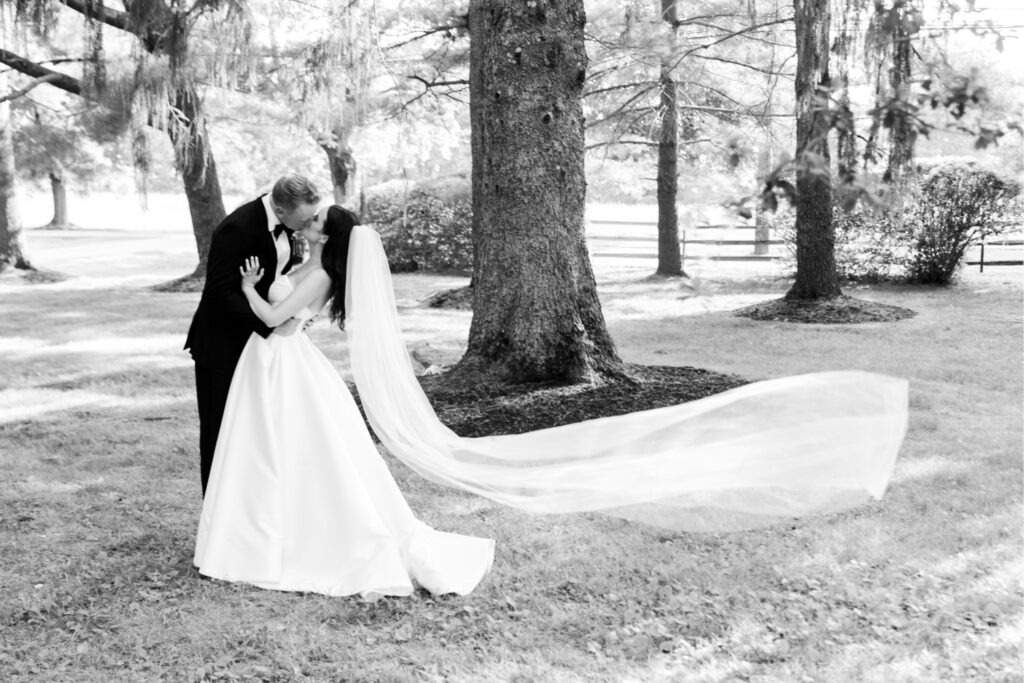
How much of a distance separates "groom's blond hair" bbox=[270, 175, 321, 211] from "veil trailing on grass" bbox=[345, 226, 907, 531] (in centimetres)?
29

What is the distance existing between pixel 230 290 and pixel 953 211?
12366 millimetres

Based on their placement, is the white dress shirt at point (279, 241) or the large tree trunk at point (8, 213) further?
the large tree trunk at point (8, 213)

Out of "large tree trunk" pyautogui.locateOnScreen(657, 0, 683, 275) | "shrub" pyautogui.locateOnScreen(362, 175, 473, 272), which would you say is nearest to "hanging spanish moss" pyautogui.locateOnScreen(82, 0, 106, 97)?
"shrub" pyautogui.locateOnScreen(362, 175, 473, 272)

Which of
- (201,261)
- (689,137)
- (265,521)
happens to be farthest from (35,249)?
(265,521)

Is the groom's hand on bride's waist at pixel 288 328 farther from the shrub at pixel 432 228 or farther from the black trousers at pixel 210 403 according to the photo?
the shrub at pixel 432 228

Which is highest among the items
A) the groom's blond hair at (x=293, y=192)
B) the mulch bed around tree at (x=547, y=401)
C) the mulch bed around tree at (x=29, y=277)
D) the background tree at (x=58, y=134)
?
the background tree at (x=58, y=134)

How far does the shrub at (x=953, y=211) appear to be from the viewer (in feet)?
45.2

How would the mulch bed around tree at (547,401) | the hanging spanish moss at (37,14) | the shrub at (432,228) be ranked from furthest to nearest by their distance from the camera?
1. the shrub at (432,228)
2. the hanging spanish moss at (37,14)
3. the mulch bed around tree at (547,401)

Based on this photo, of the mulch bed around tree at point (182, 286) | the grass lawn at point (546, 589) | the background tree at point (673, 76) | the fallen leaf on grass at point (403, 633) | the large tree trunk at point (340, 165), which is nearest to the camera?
the grass lawn at point (546, 589)

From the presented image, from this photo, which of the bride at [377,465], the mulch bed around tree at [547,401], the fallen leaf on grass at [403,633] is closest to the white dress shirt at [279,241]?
the bride at [377,465]

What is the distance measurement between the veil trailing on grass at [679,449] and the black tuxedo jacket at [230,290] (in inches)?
15.1

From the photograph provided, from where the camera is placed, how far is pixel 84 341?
10781 millimetres

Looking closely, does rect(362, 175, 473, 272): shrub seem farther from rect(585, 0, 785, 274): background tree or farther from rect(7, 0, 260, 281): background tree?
rect(7, 0, 260, 281): background tree

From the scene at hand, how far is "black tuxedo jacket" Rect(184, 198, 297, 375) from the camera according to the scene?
13.6 feet
